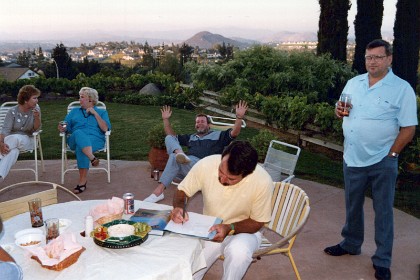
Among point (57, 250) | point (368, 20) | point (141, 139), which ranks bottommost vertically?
point (141, 139)

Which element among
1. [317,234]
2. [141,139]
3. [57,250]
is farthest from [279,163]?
[141,139]

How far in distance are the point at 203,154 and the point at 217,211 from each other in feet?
6.85

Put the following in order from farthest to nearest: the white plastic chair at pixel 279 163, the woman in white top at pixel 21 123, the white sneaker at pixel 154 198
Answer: the woman in white top at pixel 21 123, the white sneaker at pixel 154 198, the white plastic chair at pixel 279 163

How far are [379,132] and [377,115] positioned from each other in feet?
0.43

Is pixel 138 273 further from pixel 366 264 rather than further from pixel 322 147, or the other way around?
pixel 322 147

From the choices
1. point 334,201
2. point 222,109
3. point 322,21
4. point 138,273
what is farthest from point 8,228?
point 322,21

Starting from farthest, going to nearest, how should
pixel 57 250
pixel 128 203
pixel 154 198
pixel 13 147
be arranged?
1. pixel 13 147
2. pixel 154 198
3. pixel 128 203
4. pixel 57 250

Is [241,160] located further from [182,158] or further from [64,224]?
[182,158]

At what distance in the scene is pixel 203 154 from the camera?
4.96 m

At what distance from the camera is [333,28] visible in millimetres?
11305

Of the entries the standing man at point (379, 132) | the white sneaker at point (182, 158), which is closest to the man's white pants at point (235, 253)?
the standing man at point (379, 132)

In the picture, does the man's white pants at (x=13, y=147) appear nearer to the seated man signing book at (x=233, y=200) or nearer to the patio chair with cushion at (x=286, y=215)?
the seated man signing book at (x=233, y=200)

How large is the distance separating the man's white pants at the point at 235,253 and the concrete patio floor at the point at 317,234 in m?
0.63

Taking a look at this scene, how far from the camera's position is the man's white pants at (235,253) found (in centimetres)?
265
